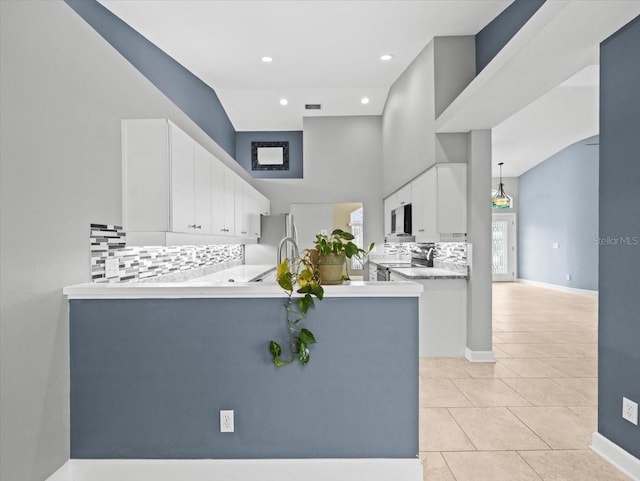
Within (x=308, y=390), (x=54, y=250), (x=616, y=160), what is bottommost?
(x=308, y=390)

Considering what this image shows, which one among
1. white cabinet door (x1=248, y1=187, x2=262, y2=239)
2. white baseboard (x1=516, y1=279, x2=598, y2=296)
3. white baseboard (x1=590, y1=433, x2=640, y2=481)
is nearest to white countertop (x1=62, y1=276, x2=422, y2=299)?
white baseboard (x1=590, y1=433, x2=640, y2=481)

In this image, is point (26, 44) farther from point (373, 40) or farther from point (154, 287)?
point (373, 40)

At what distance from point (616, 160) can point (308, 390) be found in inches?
85.8

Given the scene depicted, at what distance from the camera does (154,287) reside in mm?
2043

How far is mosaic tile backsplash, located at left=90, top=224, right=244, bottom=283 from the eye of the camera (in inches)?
91.8

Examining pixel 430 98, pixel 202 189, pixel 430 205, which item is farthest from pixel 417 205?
pixel 202 189

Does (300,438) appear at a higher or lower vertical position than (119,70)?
lower

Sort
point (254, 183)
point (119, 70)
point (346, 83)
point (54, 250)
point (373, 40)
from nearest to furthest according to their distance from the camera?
point (54, 250) → point (119, 70) → point (373, 40) → point (346, 83) → point (254, 183)

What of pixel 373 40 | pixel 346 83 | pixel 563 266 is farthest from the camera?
pixel 563 266

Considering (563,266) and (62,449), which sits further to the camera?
(563,266)

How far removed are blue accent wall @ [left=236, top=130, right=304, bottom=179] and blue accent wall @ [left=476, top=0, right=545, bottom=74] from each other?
13.3ft

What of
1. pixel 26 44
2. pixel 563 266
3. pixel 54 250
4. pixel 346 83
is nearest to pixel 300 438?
pixel 54 250

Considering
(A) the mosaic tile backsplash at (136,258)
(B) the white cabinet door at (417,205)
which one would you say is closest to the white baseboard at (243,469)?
(A) the mosaic tile backsplash at (136,258)

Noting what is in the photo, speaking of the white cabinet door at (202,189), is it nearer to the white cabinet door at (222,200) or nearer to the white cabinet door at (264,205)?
the white cabinet door at (222,200)
